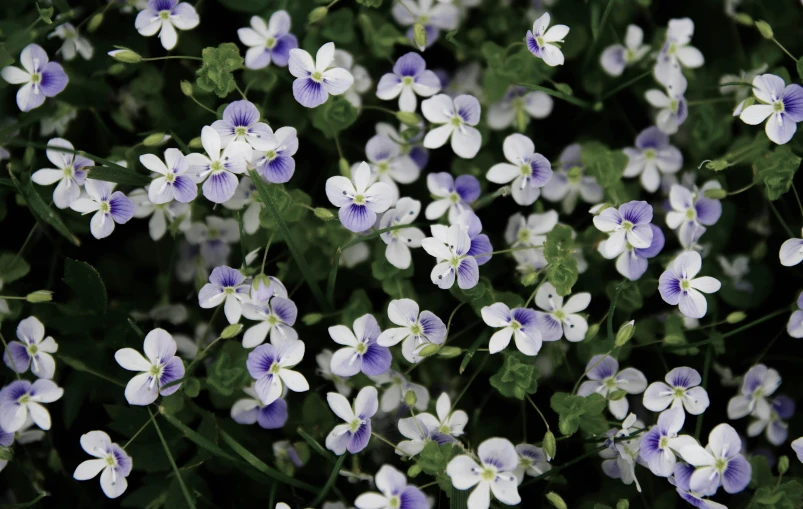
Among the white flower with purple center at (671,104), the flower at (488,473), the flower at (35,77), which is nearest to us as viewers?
the flower at (488,473)

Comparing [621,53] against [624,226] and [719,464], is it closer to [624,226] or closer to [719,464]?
[624,226]

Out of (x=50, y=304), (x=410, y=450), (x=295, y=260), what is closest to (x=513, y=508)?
(x=410, y=450)

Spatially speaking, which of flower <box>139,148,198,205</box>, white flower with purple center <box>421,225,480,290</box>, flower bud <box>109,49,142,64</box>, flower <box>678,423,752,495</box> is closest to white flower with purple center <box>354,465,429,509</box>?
white flower with purple center <box>421,225,480,290</box>

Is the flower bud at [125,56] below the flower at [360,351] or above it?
above

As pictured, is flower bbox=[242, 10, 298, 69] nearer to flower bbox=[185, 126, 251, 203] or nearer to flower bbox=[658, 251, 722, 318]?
flower bbox=[185, 126, 251, 203]


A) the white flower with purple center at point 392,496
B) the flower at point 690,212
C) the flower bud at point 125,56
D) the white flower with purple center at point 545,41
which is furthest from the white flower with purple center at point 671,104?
the flower bud at point 125,56

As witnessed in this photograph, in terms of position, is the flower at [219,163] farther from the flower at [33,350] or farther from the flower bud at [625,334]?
the flower bud at [625,334]
